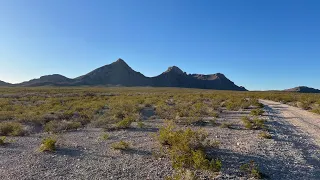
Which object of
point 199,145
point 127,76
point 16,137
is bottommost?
point 16,137

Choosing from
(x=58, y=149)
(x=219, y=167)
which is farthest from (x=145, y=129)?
(x=219, y=167)

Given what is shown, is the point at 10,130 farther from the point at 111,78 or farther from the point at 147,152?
the point at 111,78

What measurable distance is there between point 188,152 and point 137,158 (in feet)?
6.08

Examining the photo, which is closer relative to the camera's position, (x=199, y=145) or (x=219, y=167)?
(x=219, y=167)

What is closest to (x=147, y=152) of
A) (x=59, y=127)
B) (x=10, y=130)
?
(x=59, y=127)

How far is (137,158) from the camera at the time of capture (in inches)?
339

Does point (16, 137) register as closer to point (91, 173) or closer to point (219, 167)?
point (91, 173)

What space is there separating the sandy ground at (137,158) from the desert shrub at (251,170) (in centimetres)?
17

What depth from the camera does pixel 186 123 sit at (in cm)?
1630

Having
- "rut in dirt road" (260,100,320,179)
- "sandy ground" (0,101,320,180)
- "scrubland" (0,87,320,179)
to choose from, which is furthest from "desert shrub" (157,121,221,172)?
"rut in dirt road" (260,100,320,179)

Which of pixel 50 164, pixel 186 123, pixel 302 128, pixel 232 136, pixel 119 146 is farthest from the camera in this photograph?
pixel 186 123

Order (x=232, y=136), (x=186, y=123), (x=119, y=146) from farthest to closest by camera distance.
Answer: (x=186, y=123) → (x=232, y=136) → (x=119, y=146)

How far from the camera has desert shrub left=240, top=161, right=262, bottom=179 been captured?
664cm

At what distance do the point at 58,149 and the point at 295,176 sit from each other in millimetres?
8335
